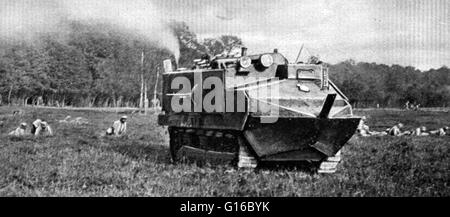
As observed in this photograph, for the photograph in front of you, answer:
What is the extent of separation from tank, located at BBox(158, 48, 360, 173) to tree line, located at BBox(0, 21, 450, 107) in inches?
589

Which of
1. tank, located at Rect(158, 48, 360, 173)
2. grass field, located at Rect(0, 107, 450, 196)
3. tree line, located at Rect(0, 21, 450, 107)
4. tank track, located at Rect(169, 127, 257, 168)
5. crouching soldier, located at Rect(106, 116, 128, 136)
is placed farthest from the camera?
tree line, located at Rect(0, 21, 450, 107)

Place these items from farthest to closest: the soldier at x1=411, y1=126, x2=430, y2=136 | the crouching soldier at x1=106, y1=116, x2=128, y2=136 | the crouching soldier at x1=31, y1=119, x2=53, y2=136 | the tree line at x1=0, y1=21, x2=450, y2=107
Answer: the tree line at x1=0, y1=21, x2=450, y2=107 → the soldier at x1=411, y1=126, x2=430, y2=136 → the crouching soldier at x1=106, y1=116, x2=128, y2=136 → the crouching soldier at x1=31, y1=119, x2=53, y2=136

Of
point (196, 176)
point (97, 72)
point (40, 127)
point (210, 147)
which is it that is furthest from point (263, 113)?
point (97, 72)

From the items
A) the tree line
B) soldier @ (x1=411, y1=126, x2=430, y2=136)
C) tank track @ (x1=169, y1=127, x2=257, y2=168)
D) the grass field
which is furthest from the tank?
the tree line

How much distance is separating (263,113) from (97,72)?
134 ft

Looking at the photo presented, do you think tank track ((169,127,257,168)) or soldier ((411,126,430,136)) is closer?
tank track ((169,127,257,168))

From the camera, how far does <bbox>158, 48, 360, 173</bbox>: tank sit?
8.29 meters

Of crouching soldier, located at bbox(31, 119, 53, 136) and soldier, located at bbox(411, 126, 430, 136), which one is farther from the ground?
crouching soldier, located at bbox(31, 119, 53, 136)

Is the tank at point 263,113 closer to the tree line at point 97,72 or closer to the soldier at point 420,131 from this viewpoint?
the soldier at point 420,131

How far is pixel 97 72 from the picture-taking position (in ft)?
155

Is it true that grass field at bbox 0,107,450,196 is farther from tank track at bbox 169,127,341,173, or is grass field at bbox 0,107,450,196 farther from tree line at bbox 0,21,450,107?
tree line at bbox 0,21,450,107

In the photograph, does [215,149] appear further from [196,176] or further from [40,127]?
[40,127]

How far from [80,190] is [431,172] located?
6056 mm
